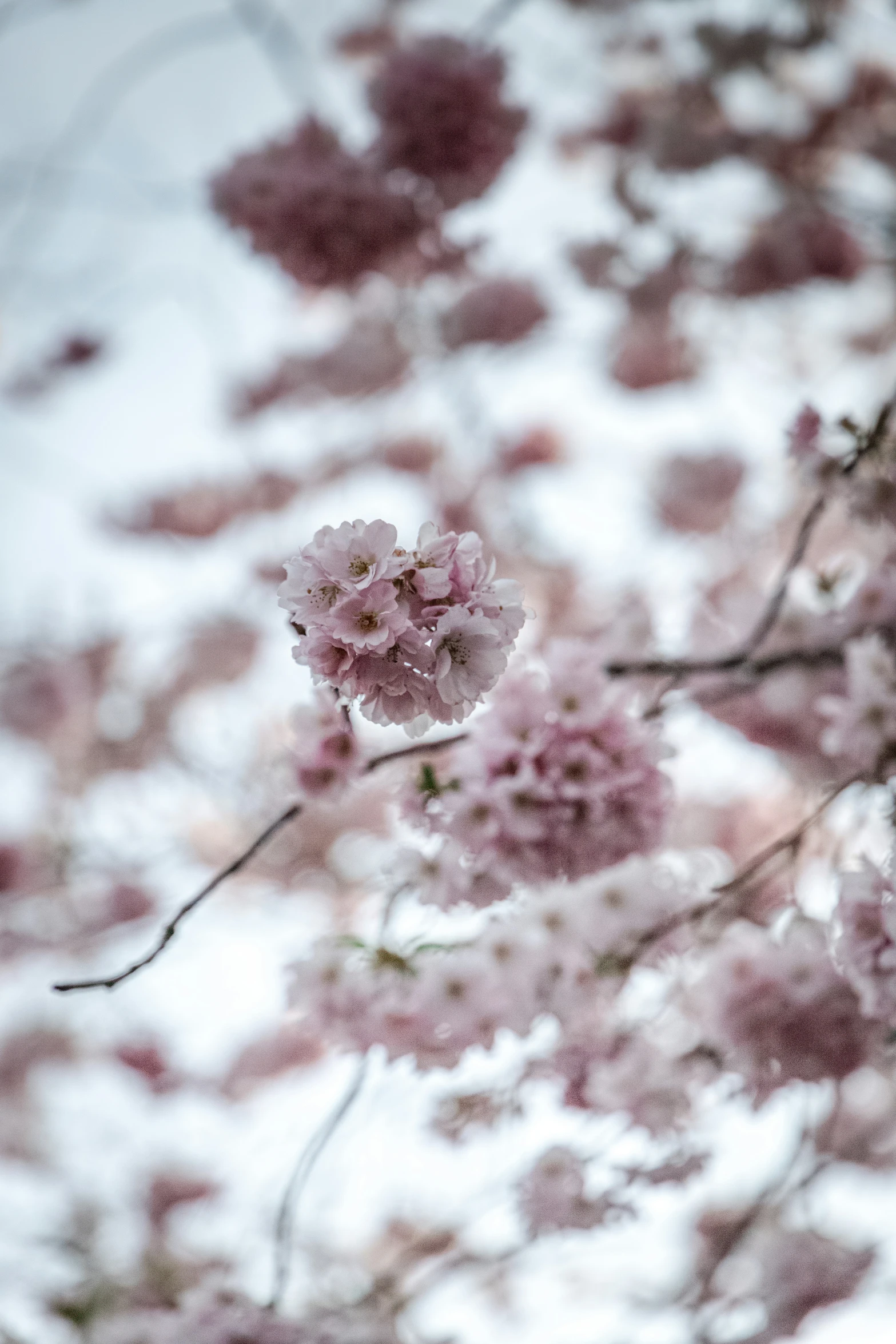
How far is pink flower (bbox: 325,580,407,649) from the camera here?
2.14 ft

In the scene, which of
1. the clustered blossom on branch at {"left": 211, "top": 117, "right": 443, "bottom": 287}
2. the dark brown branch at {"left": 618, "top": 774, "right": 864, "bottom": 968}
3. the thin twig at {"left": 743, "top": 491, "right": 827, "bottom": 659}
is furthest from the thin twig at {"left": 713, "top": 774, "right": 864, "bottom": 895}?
the clustered blossom on branch at {"left": 211, "top": 117, "right": 443, "bottom": 287}

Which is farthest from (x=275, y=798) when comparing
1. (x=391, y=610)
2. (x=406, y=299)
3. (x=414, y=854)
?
(x=391, y=610)

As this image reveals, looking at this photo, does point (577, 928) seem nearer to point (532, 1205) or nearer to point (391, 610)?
point (532, 1205)

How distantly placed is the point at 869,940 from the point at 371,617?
0.66 metres

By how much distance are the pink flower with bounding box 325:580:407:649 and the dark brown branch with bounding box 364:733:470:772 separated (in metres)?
0.35

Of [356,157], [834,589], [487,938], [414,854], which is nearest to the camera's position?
[414,854]

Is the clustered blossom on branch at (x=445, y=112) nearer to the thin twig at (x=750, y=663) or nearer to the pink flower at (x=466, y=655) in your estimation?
the thin twig at (x=750, y=663)

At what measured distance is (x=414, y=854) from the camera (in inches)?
43.4

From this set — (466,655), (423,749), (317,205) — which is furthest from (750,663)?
(317,205)

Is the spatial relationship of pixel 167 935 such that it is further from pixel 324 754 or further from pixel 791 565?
pixel 791 565

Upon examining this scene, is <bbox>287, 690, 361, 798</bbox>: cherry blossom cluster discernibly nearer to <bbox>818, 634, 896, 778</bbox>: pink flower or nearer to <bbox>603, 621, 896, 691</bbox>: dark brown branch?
<bbox>603, 621, 896, 691</bbox>: dark brown branch

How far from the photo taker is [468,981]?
1219 mm

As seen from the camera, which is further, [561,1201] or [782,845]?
[561,1201]

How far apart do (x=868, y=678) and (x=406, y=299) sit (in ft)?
9.85
